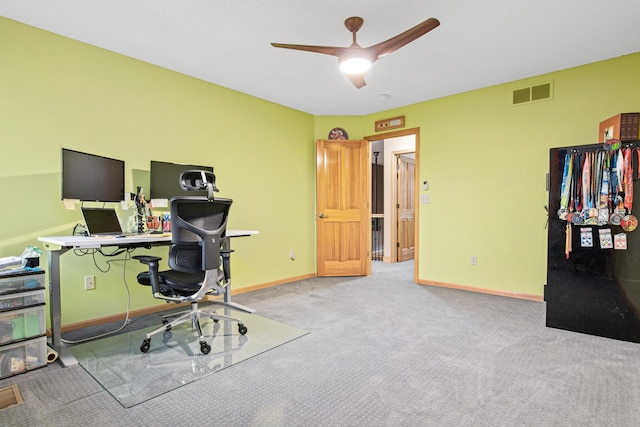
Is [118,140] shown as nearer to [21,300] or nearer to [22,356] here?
[21,300]

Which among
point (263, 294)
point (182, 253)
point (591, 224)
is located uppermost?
point (591, 224)

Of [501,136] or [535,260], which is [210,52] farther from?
[535,260]

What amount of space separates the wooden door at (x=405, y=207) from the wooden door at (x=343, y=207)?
168 cm

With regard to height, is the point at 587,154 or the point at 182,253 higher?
the point at 587,154

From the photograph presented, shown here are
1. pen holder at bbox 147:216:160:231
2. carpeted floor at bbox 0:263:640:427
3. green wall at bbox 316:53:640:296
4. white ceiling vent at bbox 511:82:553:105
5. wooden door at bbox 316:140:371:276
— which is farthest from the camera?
wooden door at bbox 316:140:371:276

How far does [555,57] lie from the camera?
325 centimetres

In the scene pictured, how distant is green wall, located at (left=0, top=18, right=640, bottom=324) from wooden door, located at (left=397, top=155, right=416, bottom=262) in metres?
1.87

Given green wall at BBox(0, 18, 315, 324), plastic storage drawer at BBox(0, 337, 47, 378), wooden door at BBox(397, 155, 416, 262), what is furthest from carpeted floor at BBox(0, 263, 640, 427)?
wooden door at BBox(397, 155, 416, 262)

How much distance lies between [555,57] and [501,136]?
3.10 feet

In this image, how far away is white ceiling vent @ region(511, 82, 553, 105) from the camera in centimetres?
363

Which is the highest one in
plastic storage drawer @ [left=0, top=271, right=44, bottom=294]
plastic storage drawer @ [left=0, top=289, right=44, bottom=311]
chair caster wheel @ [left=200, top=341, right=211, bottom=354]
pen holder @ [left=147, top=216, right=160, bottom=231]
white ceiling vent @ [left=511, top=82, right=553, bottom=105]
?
white ceiling vent @ [left=511, top=82, right=553, bottom=105]

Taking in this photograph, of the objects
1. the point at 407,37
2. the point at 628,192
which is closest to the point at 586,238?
the point at 628,192

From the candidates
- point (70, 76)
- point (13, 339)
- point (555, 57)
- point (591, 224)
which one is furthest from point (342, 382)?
point (555, 57)

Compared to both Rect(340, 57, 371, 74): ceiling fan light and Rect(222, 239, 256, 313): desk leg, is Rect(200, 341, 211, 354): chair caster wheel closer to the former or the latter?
Rect(222, 239, 256, 313): desk leg
